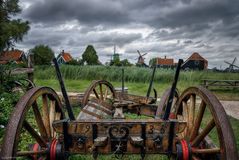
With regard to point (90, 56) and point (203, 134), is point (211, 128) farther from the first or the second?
point (90, 56)

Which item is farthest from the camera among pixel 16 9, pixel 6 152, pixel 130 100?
pixel 16 9

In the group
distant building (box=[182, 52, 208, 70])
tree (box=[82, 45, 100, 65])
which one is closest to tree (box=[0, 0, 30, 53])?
tree (box=[82, 45, 100, 65])

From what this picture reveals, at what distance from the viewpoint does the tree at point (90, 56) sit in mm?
57694

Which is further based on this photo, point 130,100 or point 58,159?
point 130,100

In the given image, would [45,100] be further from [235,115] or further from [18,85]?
[235,115]

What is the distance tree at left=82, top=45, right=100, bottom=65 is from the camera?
57.7 m

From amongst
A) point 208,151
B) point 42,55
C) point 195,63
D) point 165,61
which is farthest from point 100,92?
point 165,61

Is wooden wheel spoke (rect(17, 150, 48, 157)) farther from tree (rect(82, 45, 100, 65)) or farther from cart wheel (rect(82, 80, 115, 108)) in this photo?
tree (rect(82, 45, 100, 65))

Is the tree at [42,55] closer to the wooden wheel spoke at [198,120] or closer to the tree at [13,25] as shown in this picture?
the tree at [13,25]

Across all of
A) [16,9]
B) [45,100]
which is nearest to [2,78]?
[45,100]

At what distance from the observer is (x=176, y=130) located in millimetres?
3148

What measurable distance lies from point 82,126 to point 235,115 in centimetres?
753

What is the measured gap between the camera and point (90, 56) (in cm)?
5806

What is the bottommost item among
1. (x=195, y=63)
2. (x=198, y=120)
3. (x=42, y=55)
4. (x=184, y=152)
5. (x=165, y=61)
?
(x=184, y=152)
